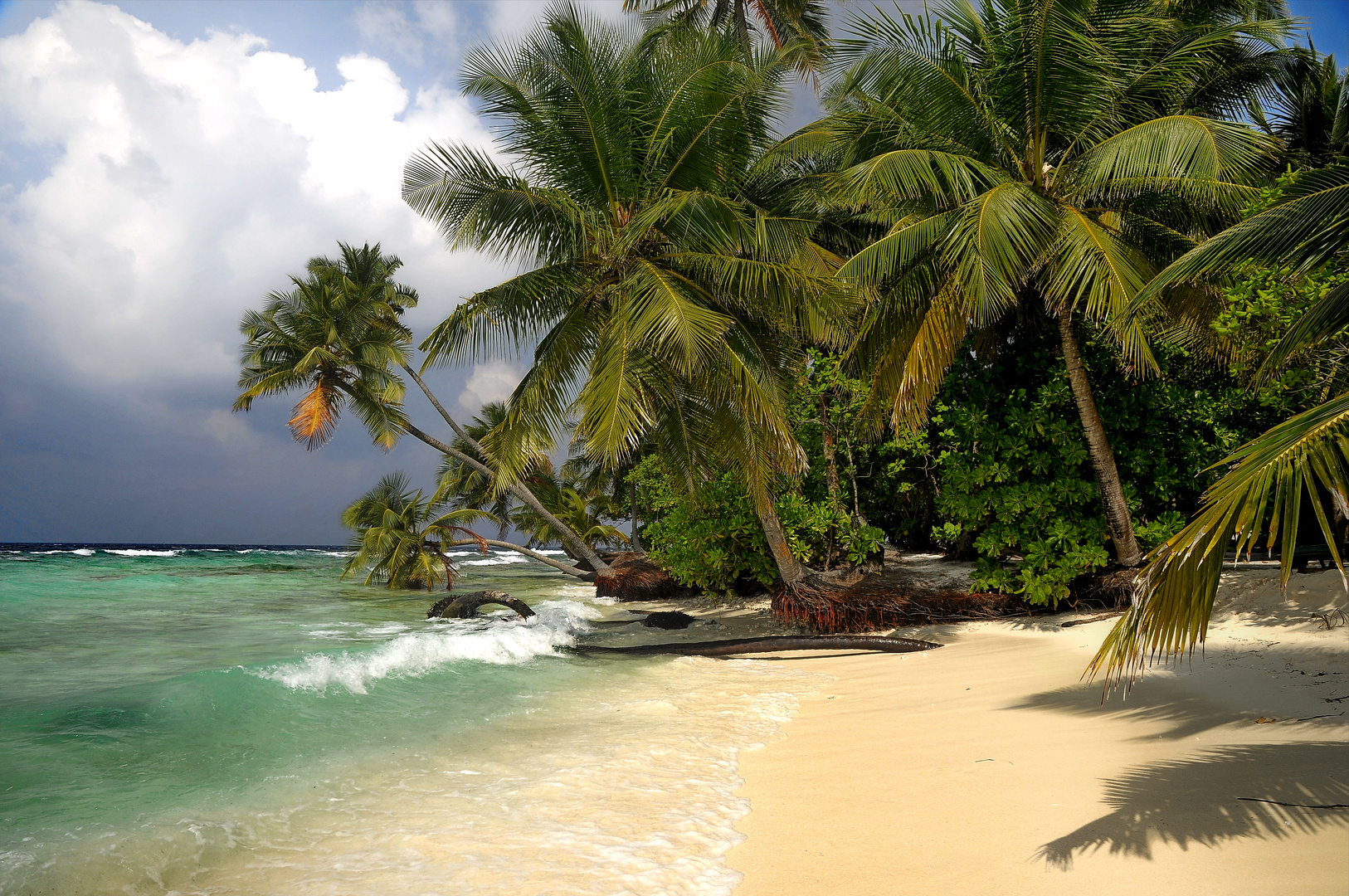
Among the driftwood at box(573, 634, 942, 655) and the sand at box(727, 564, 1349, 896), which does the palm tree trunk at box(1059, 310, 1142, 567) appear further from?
the driftwood at box(573, 634, 942, 655)

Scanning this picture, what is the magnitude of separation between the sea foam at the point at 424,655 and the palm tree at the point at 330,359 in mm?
6644

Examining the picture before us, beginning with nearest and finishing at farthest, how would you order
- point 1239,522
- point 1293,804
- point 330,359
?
point 1239,522 → point 1293,804 → point 330,359

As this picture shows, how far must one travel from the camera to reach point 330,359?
1834 centimetres

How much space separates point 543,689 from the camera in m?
7.79

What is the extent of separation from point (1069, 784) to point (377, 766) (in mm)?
4612

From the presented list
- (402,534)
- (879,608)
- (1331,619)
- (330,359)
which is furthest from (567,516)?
(1331,619)

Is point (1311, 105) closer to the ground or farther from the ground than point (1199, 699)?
farther from the ground

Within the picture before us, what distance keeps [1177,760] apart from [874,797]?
1705 millimetres

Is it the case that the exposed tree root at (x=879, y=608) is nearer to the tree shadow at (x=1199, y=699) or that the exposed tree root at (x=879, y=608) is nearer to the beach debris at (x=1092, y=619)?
the beach debris at (x=1092, y=619)

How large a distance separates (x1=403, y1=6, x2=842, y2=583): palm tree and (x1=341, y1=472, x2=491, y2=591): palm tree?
1130 centimetres

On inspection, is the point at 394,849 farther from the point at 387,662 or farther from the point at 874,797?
the point at 387,662

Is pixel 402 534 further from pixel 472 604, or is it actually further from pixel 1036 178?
pixel 1036 178

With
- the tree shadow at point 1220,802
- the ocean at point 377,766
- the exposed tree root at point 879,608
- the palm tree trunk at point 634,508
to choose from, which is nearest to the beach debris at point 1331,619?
the exposed tree root at point 879,608

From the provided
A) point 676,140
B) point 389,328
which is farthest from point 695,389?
point 389,328
